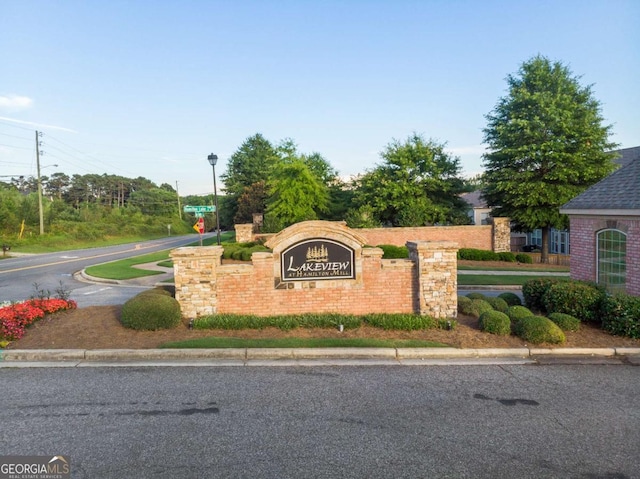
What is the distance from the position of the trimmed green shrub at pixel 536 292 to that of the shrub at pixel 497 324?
254 centimetres

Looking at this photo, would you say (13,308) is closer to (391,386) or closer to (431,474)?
(391,386)

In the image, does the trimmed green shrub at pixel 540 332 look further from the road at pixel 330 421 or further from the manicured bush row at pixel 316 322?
the manicured bush row at pixel 316 322

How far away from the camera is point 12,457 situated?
197 inches

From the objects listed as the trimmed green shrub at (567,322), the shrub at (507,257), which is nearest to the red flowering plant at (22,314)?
the trimmed green shrub at (567,322)

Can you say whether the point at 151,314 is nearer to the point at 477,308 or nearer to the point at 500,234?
the point at 477,308

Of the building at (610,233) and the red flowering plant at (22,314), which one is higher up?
the building at (610,233)

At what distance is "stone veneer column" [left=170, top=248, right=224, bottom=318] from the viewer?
34.4 feet

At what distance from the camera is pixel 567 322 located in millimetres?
10047

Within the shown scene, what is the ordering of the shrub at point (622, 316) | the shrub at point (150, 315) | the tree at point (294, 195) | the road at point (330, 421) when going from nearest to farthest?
1. the road at point (330, 421)
2. the shrub at point (622, 316)
3. the shrub at point (150, 315)
4. the tree at point (294, 195)

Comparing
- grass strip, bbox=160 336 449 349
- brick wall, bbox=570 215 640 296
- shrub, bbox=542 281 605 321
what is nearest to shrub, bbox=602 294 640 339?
shrub, bbox=542 281 605 321

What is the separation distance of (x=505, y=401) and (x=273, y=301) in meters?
5.74

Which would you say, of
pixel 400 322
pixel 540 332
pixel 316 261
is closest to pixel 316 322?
pixel 316 261

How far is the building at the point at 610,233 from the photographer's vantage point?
39.8 feet

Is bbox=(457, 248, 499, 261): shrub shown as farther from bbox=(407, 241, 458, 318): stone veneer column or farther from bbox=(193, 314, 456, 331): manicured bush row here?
bbox=(193, 314, 456, 331): manicured bush row
